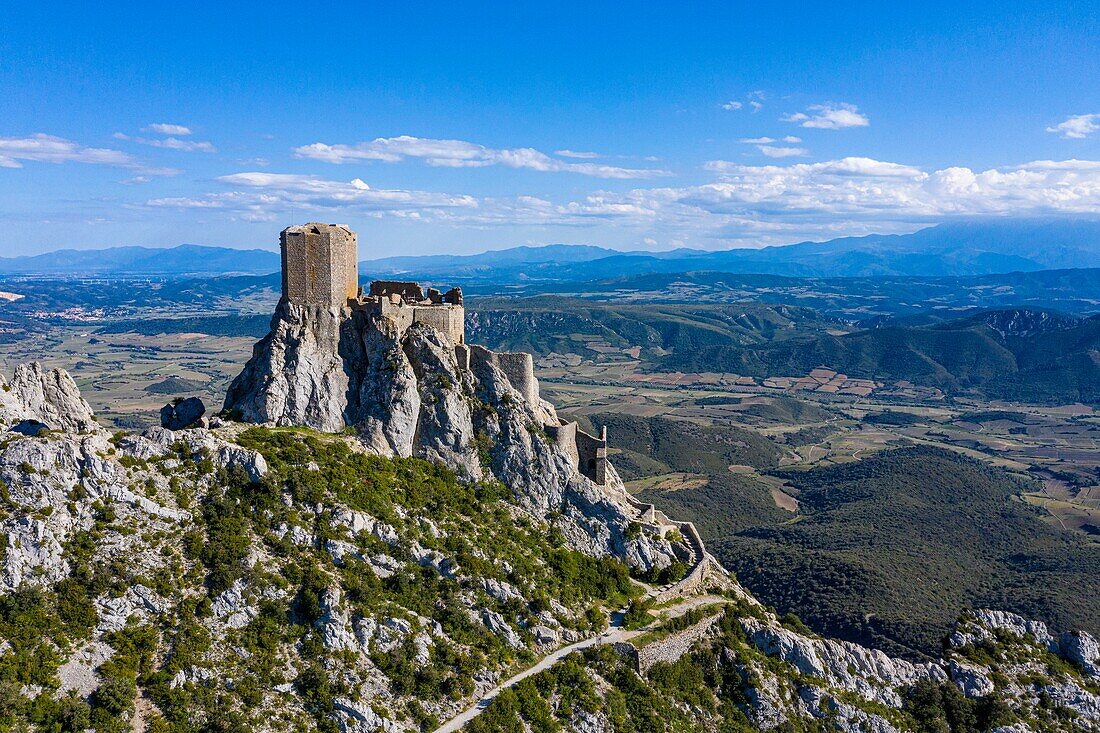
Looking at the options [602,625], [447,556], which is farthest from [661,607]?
[447,556]

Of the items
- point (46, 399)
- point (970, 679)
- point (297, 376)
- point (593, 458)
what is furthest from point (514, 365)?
point (970, 679)

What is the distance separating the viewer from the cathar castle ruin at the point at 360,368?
2446 inches

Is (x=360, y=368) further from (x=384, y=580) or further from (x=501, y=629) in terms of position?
(x=501, y=629)

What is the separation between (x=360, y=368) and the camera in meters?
64.8

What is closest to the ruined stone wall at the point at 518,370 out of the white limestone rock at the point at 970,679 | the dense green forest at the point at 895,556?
the white limestone rock at the point at 970,679

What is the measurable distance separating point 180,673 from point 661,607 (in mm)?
33728

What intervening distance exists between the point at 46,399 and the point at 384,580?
26056mm

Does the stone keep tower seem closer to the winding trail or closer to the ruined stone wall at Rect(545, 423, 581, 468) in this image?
the ruined stone wall at Rect(545, 423, 581, 468)

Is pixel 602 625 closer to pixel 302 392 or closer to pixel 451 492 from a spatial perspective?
pixel 451 492

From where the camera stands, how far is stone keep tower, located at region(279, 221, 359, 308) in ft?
205

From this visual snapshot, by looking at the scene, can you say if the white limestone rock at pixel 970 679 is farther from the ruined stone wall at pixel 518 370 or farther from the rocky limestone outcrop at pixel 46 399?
the rocky limestone outcrop at pixel 46 399

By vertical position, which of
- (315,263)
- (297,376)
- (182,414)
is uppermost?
(315,263)

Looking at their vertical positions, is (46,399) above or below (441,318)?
below

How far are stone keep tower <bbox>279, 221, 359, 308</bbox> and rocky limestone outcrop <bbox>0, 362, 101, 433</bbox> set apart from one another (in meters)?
15.8
